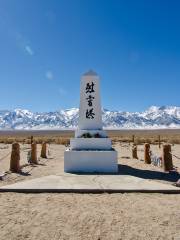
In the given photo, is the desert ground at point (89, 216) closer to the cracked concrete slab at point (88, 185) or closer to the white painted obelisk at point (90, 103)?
the cracked concrete slab at point (88, 185)

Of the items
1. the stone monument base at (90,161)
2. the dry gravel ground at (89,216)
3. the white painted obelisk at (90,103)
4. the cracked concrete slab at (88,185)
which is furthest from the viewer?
the white painted obelisk at (90,103)

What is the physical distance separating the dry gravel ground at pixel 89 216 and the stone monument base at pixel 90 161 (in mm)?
4653

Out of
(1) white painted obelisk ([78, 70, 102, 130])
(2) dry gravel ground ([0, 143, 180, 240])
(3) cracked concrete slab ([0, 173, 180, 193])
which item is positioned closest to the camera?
(2) dry gravel ground ([0, 143, 180, 240])

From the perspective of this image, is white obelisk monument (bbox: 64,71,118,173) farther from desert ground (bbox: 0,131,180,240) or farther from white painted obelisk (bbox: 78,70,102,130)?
desert ground (bbox: 0,131,180,240)

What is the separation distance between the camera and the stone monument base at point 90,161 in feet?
45.0

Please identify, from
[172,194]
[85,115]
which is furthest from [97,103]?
[172,194]

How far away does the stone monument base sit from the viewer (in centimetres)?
1373

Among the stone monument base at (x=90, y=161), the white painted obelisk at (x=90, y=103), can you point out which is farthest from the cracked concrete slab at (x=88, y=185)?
the white painted obelisk at (x=90, y=103)

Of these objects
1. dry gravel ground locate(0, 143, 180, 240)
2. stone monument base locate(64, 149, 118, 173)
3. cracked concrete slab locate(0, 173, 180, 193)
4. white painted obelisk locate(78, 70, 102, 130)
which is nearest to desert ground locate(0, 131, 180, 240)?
dry gravel ground locate(0, 143, 180, 240)

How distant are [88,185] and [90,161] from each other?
3745mm

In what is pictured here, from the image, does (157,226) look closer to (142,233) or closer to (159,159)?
(142,233)

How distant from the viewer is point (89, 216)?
270 inches

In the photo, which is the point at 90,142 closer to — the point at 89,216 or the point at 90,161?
the point at 90,161

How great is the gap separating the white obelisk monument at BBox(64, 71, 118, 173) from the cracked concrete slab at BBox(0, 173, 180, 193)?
1.90m
